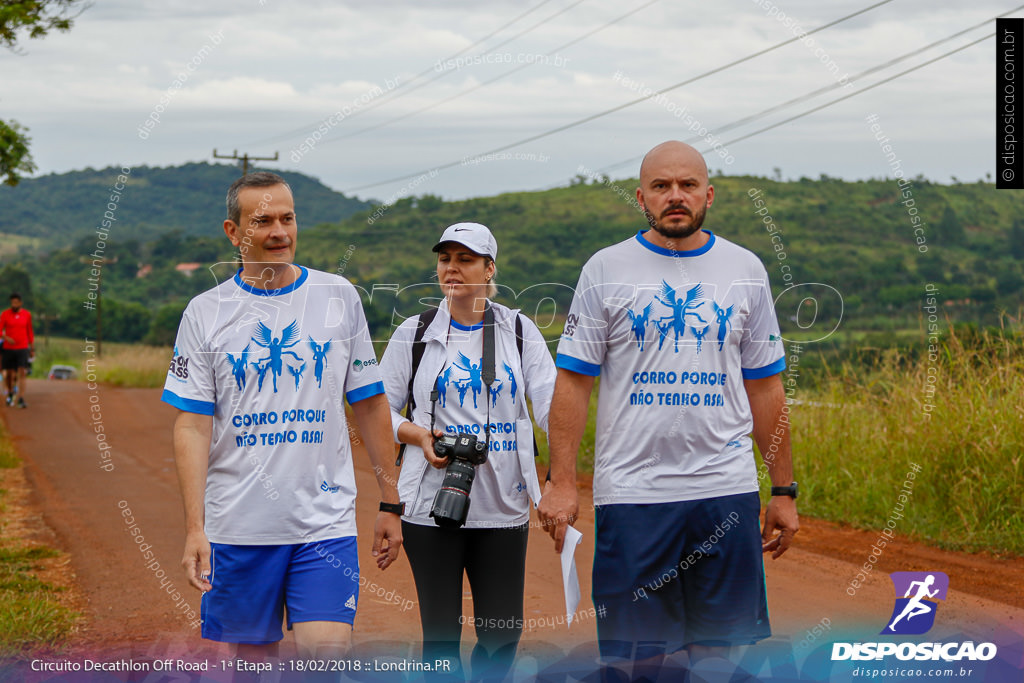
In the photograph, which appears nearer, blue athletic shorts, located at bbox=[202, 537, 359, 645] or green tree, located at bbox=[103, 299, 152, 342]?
blue athletic shorts, located at bbox=[202, 537, 359, 645]

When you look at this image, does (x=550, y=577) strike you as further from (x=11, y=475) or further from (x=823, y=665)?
(x=11, y=475)

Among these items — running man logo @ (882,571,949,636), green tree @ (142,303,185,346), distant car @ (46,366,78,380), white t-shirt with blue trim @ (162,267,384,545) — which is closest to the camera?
white t-shirt with blue trim @ (162,267,384,545)

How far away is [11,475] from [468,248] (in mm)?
10001

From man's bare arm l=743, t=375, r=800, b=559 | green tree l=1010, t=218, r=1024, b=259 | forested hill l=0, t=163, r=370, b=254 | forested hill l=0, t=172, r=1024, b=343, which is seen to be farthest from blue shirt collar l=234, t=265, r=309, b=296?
green tree l=1010, t=218, r=1024, b=259

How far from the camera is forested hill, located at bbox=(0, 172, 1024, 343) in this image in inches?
1040

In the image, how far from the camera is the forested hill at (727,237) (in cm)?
2641

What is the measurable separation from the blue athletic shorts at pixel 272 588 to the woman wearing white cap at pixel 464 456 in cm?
60

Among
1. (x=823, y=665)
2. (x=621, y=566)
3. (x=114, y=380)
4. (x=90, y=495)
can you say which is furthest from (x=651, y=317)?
(x=114, y=380)

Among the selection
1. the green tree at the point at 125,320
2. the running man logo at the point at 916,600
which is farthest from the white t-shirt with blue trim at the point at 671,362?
the green tree at the point at 125,320

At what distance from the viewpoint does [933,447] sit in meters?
9.16

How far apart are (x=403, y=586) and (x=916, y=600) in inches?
130

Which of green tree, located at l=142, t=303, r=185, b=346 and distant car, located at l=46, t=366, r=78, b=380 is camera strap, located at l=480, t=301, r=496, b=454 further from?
green tree, located at l=142, t=303, r=185, b=346

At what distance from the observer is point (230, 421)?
3742 mm

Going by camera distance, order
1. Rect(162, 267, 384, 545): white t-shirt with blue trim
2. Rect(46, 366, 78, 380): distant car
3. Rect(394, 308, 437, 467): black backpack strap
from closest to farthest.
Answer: Rect(162, 267, 384, 545): white t-shirt with blue trim
Rect(394, 308, 437, 467): black backpack strap
Rect(46, 366, 78, 380): distant car
